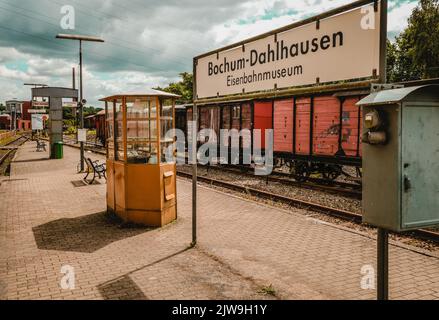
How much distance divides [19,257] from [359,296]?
16.0 feet

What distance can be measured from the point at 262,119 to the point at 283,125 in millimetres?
1707

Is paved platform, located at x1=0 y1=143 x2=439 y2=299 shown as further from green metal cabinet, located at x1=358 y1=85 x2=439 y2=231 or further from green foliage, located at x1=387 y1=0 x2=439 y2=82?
green foliage, located at x1=387 y1=0 x2=439 y2=82

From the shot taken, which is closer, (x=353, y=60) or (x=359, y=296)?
(x=353, y=60)

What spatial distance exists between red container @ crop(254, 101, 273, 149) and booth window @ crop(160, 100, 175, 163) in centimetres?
904

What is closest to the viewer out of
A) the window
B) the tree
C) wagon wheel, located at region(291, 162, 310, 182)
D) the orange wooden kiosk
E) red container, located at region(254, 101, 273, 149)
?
the orange wooden kiosk

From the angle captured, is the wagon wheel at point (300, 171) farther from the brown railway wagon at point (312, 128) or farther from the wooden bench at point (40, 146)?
the wooden bench at point (40, 146)

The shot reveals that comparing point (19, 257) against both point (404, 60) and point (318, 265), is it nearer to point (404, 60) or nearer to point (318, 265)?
point (318, 265)

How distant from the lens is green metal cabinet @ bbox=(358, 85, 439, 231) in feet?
10.1

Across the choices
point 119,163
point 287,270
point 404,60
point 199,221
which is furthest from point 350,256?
point 404,60

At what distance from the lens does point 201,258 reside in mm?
6070

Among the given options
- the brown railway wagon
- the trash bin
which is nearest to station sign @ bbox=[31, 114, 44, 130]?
the trash bin

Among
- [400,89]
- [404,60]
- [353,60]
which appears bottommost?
[400,89]

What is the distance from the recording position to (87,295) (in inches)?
186

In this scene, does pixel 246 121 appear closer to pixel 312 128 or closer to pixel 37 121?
pixel 312 128
